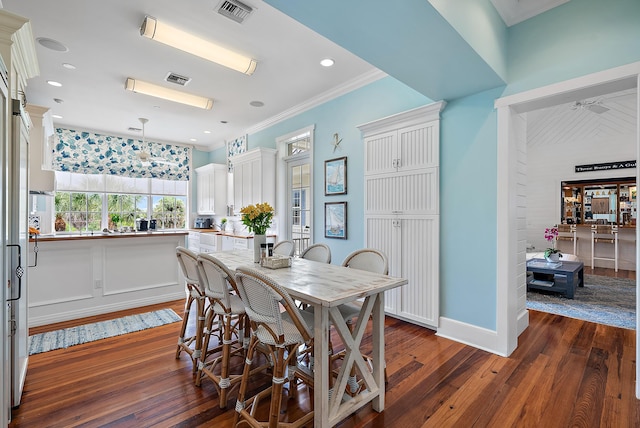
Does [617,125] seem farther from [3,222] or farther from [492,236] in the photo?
[3,222]

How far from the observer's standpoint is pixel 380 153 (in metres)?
3.53

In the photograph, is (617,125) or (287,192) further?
(617,125)

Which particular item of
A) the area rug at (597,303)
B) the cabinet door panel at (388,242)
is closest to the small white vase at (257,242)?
the cabinet door panel at (388,242)

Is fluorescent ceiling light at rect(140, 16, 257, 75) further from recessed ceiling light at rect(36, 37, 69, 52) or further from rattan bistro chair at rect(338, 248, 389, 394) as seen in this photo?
rattan bistro chair at rect(338, 248, 389, 394)

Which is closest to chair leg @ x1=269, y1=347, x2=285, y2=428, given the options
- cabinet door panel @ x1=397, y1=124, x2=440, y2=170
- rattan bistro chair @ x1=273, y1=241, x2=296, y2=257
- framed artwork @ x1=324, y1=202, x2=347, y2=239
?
rattan bistro chair @ x1=273, y1=241, x2=296, y2=257

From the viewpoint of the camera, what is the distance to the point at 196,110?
501cm

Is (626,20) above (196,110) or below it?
below

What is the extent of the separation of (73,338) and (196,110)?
3.60m

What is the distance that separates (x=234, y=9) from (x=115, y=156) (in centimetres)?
546

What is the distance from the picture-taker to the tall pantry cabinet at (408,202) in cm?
309

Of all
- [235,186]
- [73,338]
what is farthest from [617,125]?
[73,338]

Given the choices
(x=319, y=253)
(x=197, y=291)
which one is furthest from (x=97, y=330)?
(x=319, y=253)

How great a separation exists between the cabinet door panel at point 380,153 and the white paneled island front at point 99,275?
9.03ft

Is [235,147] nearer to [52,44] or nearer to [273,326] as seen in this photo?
[52,44]
